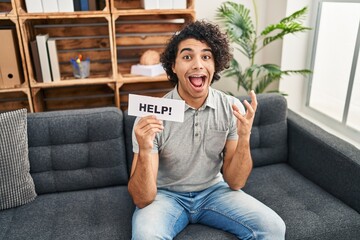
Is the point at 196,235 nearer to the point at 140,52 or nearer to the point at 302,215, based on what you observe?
the point at 302,215

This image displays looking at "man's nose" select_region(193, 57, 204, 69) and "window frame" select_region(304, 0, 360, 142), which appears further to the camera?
"window frame" select_region(304, 0, 360, 142)

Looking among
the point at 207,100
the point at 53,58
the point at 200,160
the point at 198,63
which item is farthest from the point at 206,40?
the point at 53,58

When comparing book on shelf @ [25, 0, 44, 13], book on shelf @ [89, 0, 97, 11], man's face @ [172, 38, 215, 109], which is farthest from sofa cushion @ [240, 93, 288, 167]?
book on shelf @ [25, 0, 44, 13]

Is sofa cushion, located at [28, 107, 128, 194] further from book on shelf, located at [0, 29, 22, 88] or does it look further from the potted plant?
the potted plant

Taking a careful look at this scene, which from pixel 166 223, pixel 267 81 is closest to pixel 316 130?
pixel 267 81

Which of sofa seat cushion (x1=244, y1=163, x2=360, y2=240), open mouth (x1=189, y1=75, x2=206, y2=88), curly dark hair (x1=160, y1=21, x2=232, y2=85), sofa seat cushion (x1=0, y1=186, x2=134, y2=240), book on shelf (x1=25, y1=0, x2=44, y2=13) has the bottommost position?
sofa seat cushion (x1=0, y1=186, x2=134, y2=240)

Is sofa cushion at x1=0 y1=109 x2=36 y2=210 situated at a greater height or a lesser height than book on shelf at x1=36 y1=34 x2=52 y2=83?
lesser

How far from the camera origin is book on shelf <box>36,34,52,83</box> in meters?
2.17

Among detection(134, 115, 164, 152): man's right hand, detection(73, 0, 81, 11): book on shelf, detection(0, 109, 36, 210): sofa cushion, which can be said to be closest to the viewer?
detection(134, 115, 164, 152): man's right hand

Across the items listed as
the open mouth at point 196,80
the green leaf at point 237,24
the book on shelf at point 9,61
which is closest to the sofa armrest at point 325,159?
the green leaf at point 237,24

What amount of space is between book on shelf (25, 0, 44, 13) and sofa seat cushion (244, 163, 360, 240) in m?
1.66

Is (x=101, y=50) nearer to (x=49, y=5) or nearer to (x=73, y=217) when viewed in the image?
(x=49, y=5)

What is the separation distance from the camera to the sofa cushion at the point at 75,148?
1.74 meters

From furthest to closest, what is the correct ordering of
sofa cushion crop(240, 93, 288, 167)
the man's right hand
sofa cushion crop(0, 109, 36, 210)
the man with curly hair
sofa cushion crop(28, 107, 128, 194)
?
sofa cushion crop(240, 93, 288, 167) < sofa cushion crop(28, 107, 128, 194) < sofa cushion crop(0, 109, 36, 210) < the man with curly hair < the man's right hand
